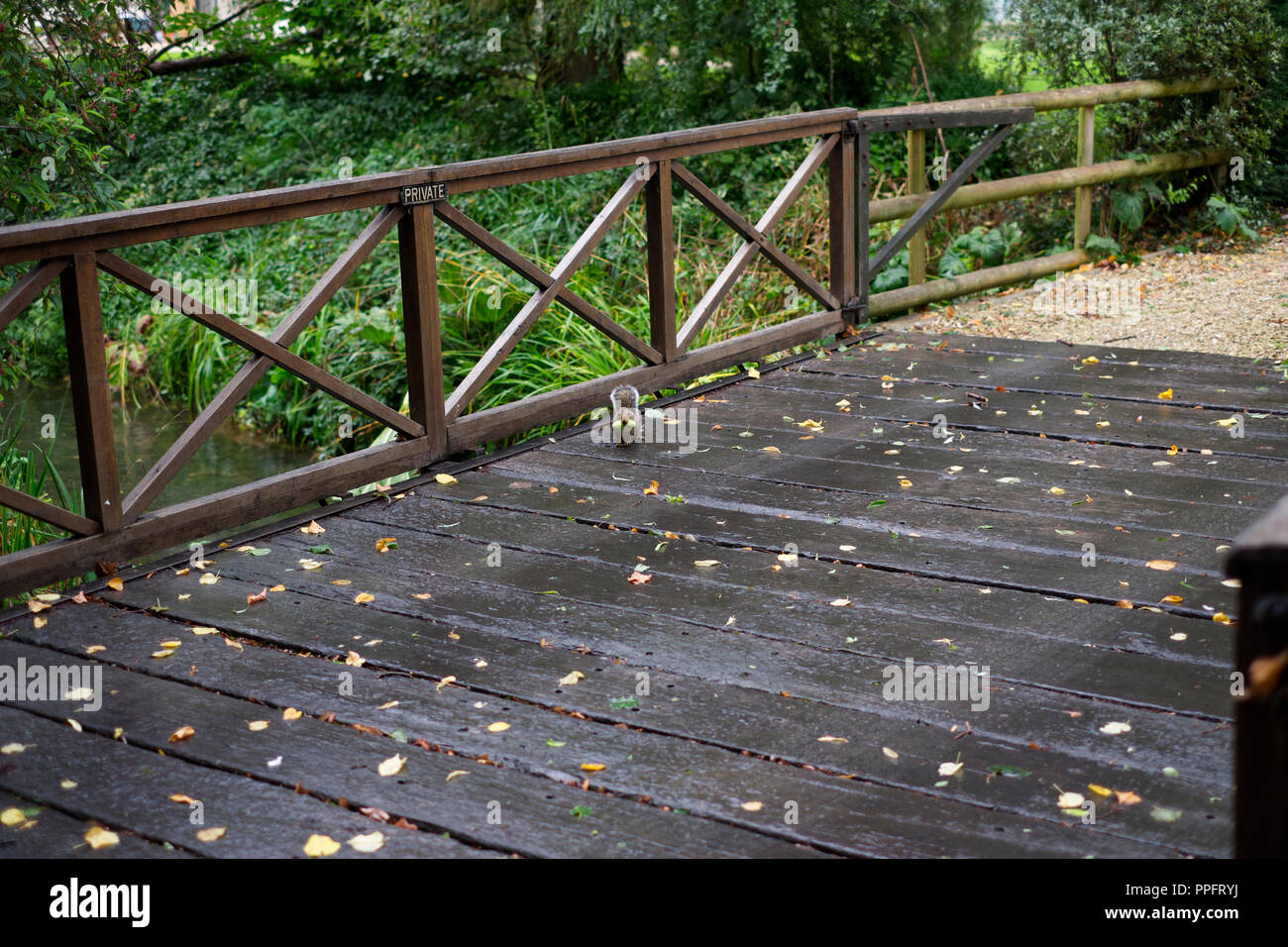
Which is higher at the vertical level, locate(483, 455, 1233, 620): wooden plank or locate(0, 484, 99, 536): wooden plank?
locate(0, 484, 99, 536): wooden plank

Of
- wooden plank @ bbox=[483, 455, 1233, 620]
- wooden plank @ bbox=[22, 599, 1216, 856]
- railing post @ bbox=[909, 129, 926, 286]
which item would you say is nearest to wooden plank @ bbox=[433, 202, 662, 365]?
wooden plank @ bbox=[483, 455, 1233, 620]

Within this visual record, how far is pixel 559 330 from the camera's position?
26.8 ft

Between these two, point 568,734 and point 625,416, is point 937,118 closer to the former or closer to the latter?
point 625,416

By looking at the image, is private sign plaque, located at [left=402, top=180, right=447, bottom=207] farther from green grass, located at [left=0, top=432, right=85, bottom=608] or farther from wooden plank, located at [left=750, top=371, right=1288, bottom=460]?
wooden plank, located at [left=750, top=371, right=1288, bottom=460]

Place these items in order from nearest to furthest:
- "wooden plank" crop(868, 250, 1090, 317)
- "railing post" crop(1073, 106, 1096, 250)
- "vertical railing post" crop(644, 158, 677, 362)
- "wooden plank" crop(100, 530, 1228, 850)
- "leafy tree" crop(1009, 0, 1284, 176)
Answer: "wooden plank" crop(100, 530, 1228, 850), "vertical railing post" crop(644, 158, 677, 362), "wooden plank" crop(868, 250, 1090, 317), "railing post" crop(1073, 106, 1096, 250), "leafy tree" crop(1009, 0, 1284, 176)

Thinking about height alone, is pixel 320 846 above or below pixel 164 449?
above

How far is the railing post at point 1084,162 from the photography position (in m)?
8.98

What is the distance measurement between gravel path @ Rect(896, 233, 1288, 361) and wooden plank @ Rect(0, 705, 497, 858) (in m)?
5.53

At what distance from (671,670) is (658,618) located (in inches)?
13.7

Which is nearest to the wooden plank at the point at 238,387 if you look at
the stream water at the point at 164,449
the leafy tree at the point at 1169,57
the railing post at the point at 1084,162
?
the stream water at the point at 164,449

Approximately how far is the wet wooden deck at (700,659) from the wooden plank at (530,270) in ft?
2.04

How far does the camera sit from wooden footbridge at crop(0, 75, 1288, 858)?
2789 millimetres

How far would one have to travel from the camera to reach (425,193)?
5.10 m

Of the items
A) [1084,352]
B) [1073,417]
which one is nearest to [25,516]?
[1073,417]
